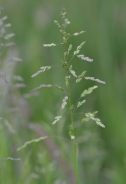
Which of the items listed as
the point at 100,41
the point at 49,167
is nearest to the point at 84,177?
the point at 49,167

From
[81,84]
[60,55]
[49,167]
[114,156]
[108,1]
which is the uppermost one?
[108,1]

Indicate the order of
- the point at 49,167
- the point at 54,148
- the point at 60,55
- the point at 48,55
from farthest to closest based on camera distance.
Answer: the point at 48,55, the point at 60,55, the point at 54,148, the point at 49,167

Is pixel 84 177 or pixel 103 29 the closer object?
pixel 84 177

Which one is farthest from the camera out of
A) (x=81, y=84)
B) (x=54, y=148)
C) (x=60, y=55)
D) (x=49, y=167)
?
(x=60, y=55)

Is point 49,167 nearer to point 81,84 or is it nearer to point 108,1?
point 81,84

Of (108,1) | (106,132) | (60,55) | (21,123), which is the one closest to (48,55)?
(60,55)

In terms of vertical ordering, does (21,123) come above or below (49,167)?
above
